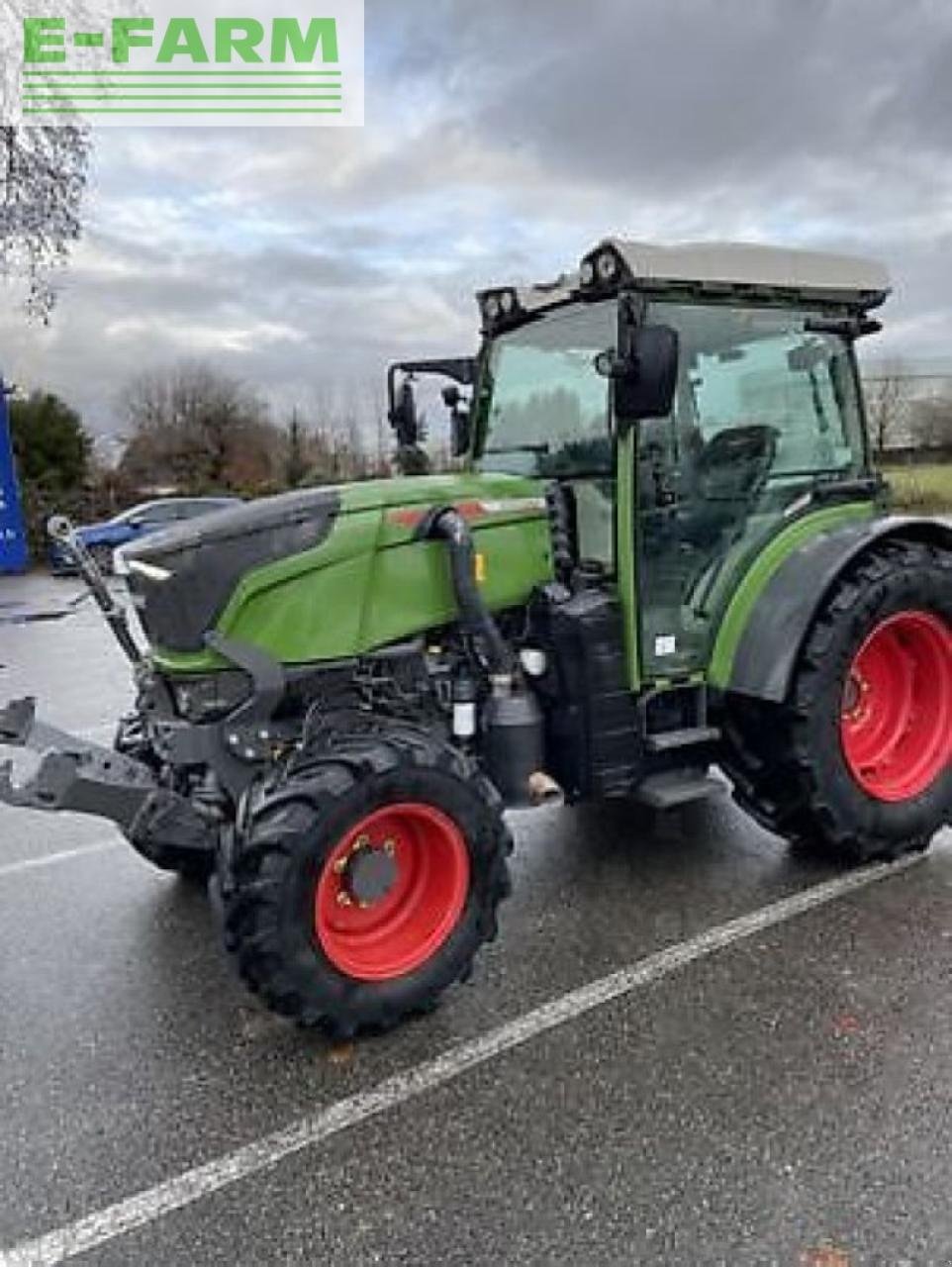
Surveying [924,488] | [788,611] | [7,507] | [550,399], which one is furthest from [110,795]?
[924,488]

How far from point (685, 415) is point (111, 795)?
234 centimetres

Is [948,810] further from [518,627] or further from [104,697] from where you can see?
[104,697]

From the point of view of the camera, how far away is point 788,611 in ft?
12.4

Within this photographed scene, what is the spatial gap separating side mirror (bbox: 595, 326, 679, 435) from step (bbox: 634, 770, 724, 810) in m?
1.34

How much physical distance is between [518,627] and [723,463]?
102 cm

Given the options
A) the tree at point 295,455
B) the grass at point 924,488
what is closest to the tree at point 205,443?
the tree at point 295,455

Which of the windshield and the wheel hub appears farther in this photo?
the windshield

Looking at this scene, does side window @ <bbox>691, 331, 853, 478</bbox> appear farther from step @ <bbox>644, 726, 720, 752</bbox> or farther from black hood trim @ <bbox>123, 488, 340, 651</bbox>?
black hood trim @ <bbox>123, 488, 340, 651</bbox>

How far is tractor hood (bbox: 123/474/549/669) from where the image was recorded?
317cm

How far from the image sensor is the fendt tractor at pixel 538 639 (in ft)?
9.92

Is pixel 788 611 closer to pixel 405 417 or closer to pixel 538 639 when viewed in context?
pixel 538 639

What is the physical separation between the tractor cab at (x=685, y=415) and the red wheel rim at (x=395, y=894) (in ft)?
3.34

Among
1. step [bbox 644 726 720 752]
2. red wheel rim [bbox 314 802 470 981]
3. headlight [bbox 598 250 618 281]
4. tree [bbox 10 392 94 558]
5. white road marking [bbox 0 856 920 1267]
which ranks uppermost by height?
tree [bbox 10 392 94 558]

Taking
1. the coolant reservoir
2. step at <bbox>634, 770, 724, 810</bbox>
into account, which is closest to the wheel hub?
the coolant reservoir
